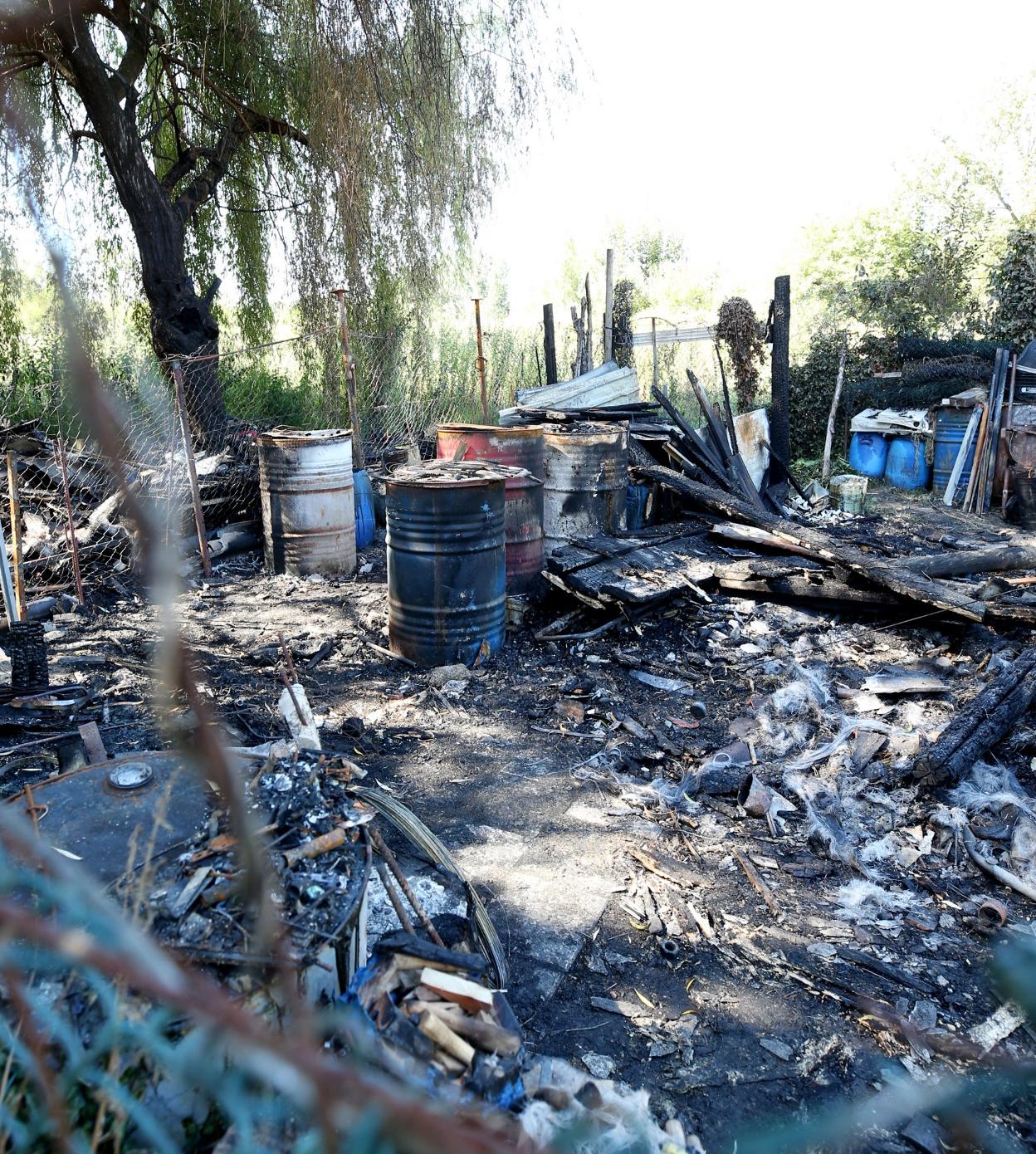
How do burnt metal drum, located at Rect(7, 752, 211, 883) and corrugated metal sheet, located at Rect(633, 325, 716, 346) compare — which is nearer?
burnt metal drum, located at Rect(7, 752, 211, 883)

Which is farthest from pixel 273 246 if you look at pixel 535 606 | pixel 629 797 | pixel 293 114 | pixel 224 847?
pixel 224 847

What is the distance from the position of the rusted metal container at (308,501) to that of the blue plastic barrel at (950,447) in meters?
7.84

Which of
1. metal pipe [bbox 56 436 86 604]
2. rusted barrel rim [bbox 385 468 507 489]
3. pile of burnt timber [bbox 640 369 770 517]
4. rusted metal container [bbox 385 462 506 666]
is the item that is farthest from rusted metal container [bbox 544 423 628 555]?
metal pipe [bbox 56 436 86 604]

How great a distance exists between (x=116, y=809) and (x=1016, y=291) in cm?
1560

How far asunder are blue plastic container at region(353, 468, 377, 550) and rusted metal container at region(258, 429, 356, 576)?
0.67 metres

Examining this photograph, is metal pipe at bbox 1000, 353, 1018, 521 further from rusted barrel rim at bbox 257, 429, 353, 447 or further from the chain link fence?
rusted barrel rim at bbox 257, 429, 353, 447

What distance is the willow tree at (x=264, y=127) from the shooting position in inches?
257

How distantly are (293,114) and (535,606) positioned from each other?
20.0 ft

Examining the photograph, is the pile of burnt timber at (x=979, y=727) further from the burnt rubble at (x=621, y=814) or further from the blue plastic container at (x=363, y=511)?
the blue plastic container at (x=363, y=511)

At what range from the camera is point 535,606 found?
6.62m

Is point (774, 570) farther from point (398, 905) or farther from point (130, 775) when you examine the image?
point (130, 775)

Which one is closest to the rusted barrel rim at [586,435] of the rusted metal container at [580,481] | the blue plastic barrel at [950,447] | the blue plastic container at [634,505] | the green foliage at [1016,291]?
the rusted metal container at [580,481]

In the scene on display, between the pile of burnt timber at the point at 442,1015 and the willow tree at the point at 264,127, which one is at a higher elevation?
the willow tree at the point at 264,127

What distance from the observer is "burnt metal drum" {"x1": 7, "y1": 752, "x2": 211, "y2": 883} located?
7.38 feet
